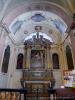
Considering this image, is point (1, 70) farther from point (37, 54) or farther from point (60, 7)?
point (60, 7)

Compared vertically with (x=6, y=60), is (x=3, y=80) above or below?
below

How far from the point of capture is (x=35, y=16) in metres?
12.9

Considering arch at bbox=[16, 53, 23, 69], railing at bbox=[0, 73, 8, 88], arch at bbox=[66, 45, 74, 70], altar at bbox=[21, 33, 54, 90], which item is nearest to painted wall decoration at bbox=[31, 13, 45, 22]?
altar at bbox=[21, 33, 54, 90]

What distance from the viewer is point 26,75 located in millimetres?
13250

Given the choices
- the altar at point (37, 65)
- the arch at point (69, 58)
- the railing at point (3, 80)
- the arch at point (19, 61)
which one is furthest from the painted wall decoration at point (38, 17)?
the railing at point (3, 80)

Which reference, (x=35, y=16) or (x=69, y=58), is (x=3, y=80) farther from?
(x=35, y=16)

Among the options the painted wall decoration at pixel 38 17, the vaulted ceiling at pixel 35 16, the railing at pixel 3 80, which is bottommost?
the railing at pixel 3 80

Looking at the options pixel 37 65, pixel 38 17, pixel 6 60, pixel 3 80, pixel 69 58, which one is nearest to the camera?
pixel 3 80

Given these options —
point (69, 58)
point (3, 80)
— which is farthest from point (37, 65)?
point (3, 80)

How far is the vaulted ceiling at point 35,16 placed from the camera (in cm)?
1005

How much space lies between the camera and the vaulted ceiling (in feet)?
33.0

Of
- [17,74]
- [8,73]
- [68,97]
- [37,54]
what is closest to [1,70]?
[8,73]

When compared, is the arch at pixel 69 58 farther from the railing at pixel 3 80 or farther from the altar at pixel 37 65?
the railing at pixel 3 80

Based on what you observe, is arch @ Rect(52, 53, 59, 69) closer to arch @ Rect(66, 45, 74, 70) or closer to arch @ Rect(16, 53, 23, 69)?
arch @ Rect(66, 45, 74, 70)
